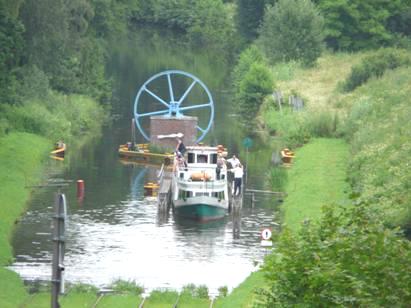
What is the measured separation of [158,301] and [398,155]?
55.2 feet

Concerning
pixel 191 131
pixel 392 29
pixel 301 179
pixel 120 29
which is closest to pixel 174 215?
pixel 301 179

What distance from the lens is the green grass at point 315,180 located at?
52031 mm

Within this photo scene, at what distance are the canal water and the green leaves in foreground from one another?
8.36 feet

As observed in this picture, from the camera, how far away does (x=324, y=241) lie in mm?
29203

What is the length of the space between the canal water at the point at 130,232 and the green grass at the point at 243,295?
70 centimetres

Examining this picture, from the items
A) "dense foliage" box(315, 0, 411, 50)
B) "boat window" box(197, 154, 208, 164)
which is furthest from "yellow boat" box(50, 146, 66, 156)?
"dense foliage" box(315, 0, 411, 50)

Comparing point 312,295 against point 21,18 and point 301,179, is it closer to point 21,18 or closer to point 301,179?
point 301,179

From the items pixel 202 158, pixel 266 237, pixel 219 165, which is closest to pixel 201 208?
pixel 219 165

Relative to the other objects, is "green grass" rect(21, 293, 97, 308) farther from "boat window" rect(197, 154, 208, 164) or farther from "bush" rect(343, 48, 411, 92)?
"bush" rect(343, 48, 411, 92)

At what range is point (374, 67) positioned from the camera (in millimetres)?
88000

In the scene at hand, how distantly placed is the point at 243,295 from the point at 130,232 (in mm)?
11987

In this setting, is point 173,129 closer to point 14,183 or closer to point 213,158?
point 213,158

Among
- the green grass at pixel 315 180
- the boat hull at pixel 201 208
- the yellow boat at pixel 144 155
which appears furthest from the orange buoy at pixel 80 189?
the yellow boat at pixel 144 155

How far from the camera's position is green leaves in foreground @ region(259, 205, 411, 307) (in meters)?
26.8
